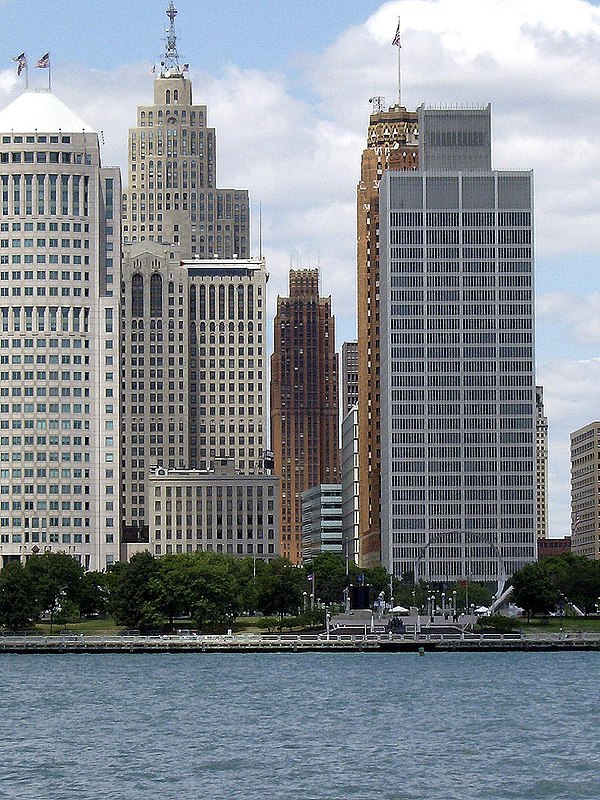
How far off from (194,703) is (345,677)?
32136 mm

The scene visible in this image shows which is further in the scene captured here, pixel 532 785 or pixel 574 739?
pixel 574 739

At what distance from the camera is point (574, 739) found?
12000cm

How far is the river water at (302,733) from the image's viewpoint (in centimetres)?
9756

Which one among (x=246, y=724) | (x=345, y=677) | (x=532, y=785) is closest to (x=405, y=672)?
(x=345, y=677)

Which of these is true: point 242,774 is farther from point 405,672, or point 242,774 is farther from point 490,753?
point 405,672

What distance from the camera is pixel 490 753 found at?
112m

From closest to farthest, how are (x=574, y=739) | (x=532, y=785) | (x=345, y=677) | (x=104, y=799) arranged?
(x=104, y=799) → (x=532, y=785) → (x=574, y=739) → (x=345, y=677)

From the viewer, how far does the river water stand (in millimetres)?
97562

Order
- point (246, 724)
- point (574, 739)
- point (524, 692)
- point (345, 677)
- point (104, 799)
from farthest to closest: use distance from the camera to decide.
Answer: point (345, 677)
point (524, 692)
point (246, 724)
point (574, 739)
point (104, 799)

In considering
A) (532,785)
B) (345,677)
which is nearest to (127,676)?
(345,677)

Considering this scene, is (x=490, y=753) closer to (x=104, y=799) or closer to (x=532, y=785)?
(x=532, y=785)

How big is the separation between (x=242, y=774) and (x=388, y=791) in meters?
10.7

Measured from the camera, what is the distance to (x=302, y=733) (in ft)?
404

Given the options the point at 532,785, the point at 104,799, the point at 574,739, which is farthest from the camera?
the point at 574,739
